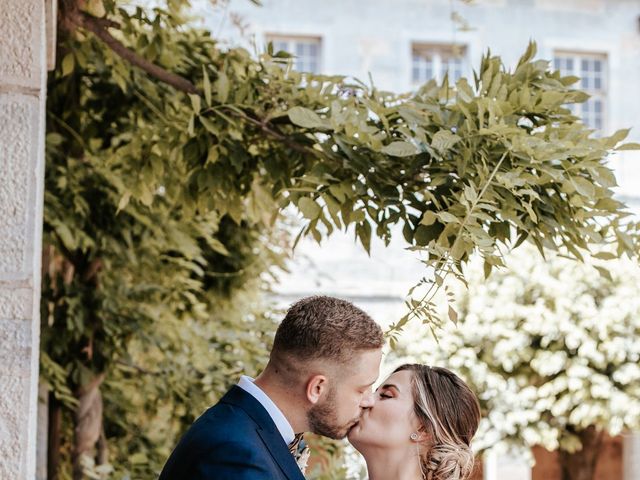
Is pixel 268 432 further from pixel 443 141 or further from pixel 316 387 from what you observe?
pixel 443 141

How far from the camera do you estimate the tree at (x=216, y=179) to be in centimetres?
232

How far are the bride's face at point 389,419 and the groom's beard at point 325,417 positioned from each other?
0.32 metres

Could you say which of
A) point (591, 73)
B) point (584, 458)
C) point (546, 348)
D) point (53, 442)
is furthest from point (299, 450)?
point (591, 73)

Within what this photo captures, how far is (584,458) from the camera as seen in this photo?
10.9 metres

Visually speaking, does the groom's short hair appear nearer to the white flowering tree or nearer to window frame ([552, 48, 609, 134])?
the white flowering tree

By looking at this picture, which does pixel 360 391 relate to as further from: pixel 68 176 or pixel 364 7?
pixel 364 7

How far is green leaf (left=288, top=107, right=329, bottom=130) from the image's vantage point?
2523mm

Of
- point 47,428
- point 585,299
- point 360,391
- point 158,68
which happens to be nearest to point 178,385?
point 47,428

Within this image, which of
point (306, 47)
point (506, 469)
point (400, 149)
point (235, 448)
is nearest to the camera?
point (235, 448)

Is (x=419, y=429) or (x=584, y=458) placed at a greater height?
(x=419, y=429)

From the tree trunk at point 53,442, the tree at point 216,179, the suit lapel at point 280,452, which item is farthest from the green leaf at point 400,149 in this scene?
the tree trunk at point 53,442

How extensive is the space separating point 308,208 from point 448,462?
0.77 meters

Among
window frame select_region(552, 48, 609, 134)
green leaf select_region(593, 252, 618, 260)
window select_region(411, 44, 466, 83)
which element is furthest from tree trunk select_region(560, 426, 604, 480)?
green leaf select_region(593, 252, 618, 260)

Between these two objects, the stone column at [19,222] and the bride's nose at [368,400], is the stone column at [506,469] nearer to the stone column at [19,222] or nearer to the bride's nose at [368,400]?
the bride's nose at [368,400]
